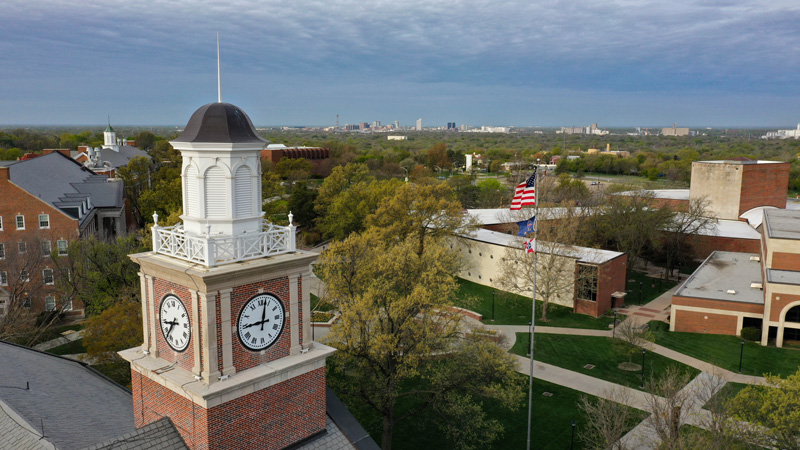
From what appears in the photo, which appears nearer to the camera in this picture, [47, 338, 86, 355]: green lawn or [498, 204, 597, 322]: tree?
[47, 338, 86, 355]: green lawn

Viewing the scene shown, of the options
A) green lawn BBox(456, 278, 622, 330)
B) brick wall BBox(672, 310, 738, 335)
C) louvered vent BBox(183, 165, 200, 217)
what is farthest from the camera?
green lawn BBox(456, 278, 622, 330)

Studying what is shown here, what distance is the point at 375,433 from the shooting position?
1069 inches

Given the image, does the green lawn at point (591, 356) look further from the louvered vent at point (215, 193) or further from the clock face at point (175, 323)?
the louvered vent at point (215, 193)

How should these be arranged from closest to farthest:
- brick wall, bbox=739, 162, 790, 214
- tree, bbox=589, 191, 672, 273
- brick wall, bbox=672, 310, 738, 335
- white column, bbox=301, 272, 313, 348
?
white column, bbox=301, 272, 313, 348 → brick wall, bbox=672, 310, 738, 335 → tree, bbox=589, 191, 672, 273 → brick wall, bbox=739, 162, 790, 214

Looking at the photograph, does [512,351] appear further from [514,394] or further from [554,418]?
[514,394]

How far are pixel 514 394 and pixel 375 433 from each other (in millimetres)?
7699

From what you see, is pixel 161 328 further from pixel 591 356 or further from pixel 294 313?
pixel 591 356

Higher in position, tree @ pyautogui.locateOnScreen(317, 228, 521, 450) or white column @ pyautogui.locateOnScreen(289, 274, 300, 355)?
white column @ pyautogui.locateOnScreen(289, 274, 300, 355)

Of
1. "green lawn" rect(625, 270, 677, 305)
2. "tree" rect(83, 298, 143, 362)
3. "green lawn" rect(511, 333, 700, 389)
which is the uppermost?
"tree" rect(83, 298, 143, 362)

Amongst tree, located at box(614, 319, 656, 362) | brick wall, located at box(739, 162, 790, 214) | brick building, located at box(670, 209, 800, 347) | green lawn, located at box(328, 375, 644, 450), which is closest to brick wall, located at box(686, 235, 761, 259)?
brick wall, located at box(739, 162, 790, 214)

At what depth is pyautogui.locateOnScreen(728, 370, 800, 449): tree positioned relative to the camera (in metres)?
17.7

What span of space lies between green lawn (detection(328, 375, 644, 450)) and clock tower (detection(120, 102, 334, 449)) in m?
10.6

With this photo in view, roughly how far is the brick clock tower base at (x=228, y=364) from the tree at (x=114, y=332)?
39.6 feet

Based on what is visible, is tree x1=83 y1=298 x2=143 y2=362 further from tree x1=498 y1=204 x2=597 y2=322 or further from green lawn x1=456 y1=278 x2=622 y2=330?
tree x1=498 y1=204 x2=597 y2=322
